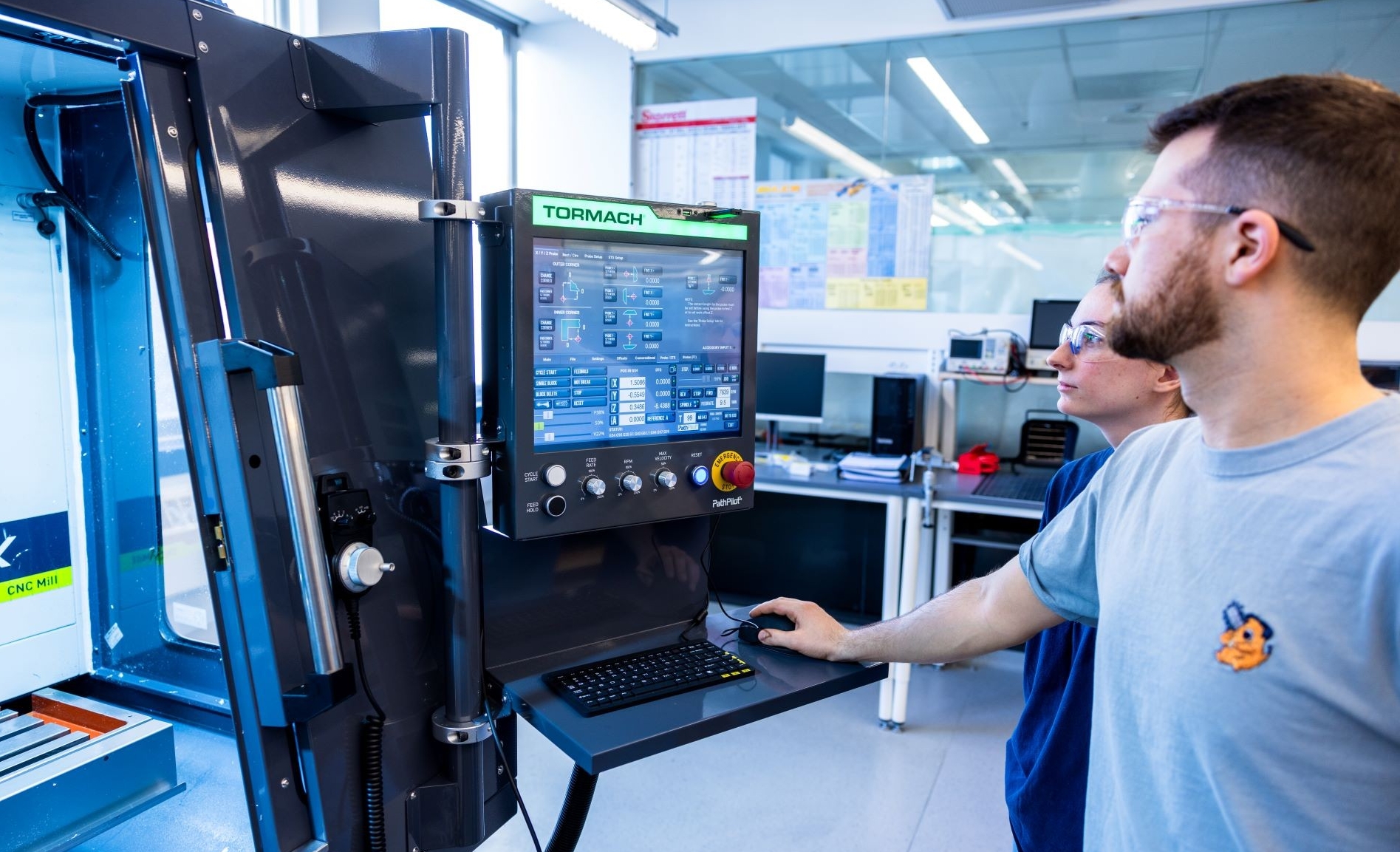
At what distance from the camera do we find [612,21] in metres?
3.32

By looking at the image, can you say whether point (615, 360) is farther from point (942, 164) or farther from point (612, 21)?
point (942, 164)

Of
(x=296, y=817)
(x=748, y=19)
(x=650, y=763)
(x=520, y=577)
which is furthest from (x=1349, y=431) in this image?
(x=748, y=19)

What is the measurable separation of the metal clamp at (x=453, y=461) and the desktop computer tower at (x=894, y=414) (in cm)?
270

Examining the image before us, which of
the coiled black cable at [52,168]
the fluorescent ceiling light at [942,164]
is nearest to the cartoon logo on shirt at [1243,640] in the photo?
the coiled black cable at [52,168]

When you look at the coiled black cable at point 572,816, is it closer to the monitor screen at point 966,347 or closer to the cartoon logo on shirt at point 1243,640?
the cartoon logo on shirt at point 1243,640

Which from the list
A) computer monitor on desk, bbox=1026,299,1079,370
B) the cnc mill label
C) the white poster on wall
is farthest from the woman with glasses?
the white poster on wall

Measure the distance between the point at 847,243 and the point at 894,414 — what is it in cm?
83

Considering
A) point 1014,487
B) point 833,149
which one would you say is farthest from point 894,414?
point 833,149

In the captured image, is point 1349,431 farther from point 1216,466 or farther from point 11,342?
point 11,342

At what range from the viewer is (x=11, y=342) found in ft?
4.77

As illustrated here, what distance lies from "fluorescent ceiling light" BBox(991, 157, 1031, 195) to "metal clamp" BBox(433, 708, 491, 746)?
3206 millimetres

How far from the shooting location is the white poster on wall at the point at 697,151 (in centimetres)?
409

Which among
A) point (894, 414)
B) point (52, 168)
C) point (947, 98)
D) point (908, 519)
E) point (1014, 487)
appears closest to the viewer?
point (52, 168)

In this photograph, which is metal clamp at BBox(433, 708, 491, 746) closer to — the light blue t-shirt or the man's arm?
the man's arm
